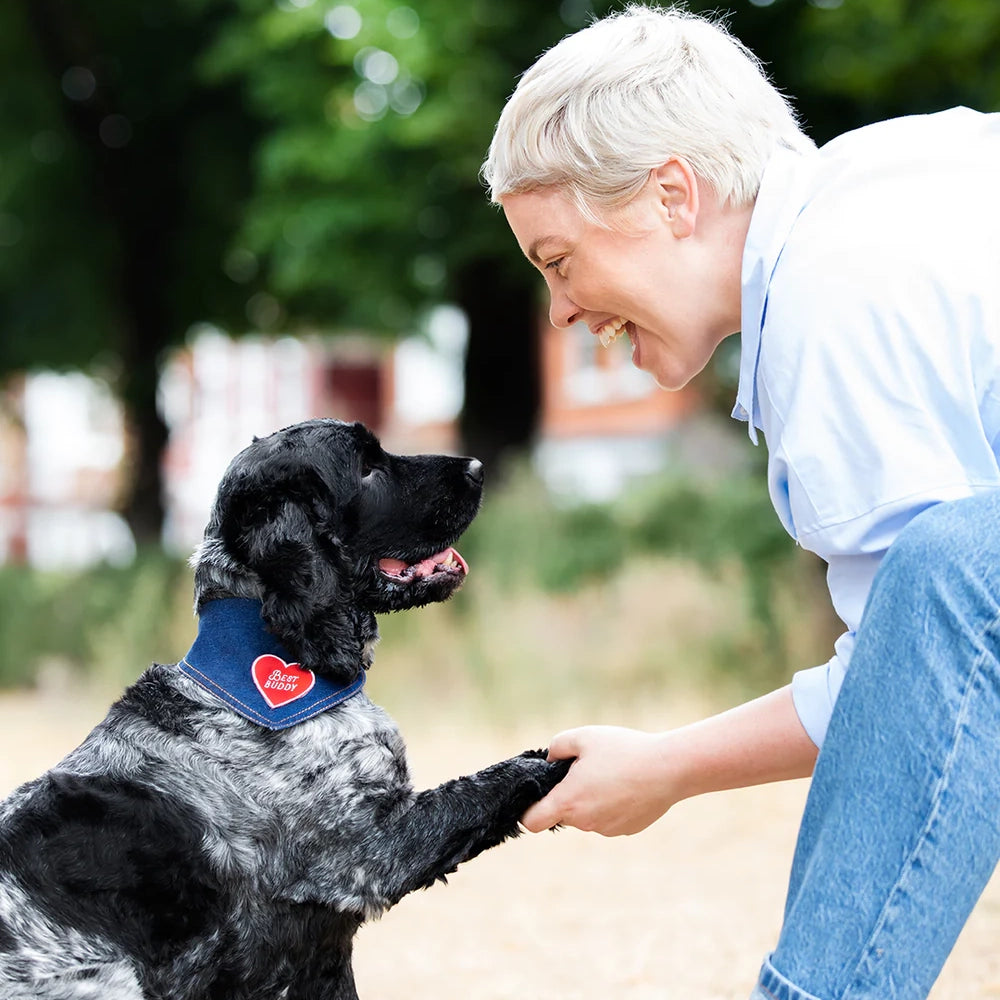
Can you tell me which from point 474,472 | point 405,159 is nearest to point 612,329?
point 474,472

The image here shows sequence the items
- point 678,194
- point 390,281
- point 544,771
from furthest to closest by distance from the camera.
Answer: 1. point 390,281
2. point 544,771
3. point 678,194

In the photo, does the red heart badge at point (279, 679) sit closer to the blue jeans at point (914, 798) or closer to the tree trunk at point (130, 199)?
the blue jeans at point (914, 798)

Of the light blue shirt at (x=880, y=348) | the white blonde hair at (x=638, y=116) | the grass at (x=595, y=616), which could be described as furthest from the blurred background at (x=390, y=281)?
the light blue shirt at (x=880, y=348)

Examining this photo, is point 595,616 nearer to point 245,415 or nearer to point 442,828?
point 442,828

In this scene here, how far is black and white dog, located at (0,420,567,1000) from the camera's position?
96.5 inches

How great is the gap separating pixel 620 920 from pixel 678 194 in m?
2.67

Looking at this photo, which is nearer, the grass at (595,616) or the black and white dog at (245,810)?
the black and white dog at (245,810)

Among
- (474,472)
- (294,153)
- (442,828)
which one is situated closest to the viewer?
(442,828)

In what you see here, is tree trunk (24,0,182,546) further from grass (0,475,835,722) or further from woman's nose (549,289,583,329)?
woman's nose (549,289,583,329)

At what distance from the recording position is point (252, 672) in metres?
2.59

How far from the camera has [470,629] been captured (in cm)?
885

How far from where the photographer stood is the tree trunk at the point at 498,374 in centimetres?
1083

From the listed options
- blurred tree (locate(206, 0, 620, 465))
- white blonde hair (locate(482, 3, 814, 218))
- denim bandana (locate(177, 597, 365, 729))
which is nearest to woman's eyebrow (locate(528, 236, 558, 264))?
white blonde hair (locate(482, 3, 814, 218))

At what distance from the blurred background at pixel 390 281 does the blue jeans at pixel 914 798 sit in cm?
257
